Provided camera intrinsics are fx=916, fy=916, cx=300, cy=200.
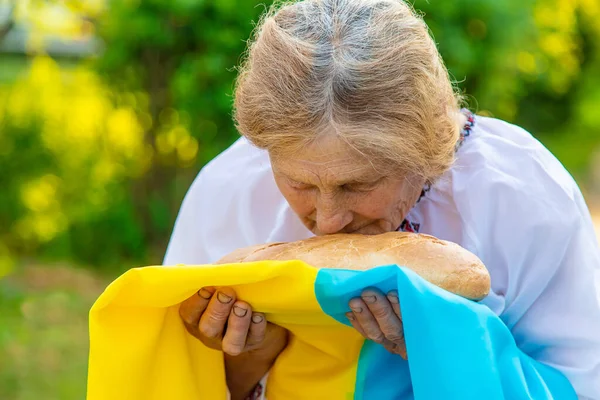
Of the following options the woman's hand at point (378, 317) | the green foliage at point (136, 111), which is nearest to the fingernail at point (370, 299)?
A: the woman's hand at point (378, 317)

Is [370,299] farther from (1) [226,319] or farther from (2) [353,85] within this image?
(2) [353,85]

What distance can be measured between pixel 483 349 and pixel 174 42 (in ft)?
→ 13.7

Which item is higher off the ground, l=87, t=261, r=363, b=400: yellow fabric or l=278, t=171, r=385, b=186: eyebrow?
l=278, t=171, r=385, b=186: eyebrow

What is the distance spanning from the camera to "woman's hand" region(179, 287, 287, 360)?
6.23 ft

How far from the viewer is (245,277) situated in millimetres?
1830

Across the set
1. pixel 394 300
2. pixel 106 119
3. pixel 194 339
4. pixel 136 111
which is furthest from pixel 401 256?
pixel 106 119

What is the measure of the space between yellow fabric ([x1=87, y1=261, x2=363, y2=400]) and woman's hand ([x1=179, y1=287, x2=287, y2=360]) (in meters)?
0.03

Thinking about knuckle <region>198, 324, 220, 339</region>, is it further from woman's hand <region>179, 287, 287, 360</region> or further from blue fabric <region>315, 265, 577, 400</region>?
blue fabric <region>315, 265, 577, 400</region>

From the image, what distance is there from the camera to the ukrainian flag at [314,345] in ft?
5.75

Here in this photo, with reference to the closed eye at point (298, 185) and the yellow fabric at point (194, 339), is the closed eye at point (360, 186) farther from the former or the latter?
the yellow fabric at point (194, 339)

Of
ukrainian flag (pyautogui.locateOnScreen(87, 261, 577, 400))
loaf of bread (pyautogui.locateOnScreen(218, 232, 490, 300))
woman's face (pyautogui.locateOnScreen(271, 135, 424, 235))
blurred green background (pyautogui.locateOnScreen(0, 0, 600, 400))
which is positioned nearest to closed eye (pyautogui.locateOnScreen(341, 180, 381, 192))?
woman's face (pyautogui.locateOnScreen(271, 135, 424, 235))

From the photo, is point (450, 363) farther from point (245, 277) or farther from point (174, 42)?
point (174, 42)

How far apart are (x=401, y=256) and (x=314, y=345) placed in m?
0.32

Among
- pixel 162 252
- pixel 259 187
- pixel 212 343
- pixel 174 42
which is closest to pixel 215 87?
pixel 174 42
